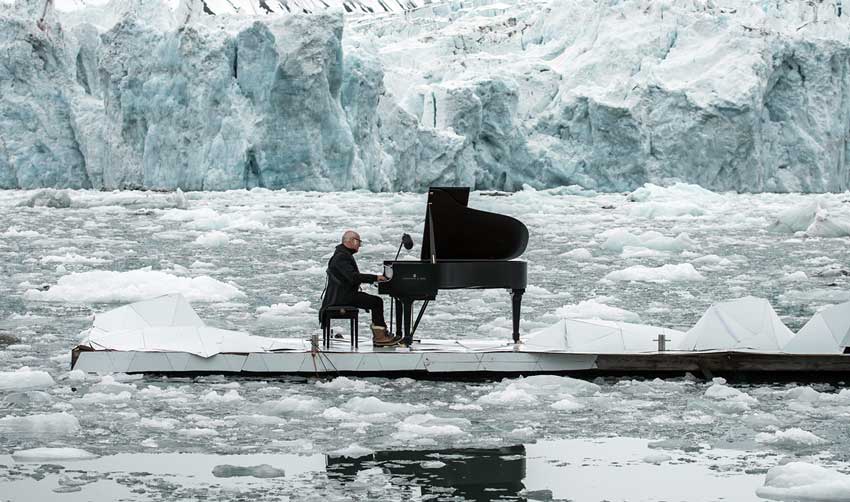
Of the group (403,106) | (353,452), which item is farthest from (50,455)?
(403,106)

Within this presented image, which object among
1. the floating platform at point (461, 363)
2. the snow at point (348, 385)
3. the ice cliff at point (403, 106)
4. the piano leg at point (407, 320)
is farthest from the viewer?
the ice cliff at point (403, 106)

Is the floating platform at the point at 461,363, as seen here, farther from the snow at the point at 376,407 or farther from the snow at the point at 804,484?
the snow at the point at 804,484

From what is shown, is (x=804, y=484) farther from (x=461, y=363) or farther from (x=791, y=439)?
(x=461, y=363)

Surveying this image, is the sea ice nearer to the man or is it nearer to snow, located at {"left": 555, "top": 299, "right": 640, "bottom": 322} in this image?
the man

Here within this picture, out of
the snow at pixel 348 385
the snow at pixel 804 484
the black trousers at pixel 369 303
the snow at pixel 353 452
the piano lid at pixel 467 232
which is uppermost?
the piano lid at pixel 467 232

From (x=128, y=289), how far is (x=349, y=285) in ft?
22.5

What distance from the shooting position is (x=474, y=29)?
8050 cm

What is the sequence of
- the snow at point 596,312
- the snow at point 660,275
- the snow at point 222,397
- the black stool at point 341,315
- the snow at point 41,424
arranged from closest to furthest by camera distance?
the snow at point 41,424 → the snow at point 222,397 → the black stool at point 341,315 → the snow at point 596,312 → the snow at point 660,275

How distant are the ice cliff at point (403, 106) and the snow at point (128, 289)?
98.9 ft

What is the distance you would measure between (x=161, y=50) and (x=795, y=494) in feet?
145

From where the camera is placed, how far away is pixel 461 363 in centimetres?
861

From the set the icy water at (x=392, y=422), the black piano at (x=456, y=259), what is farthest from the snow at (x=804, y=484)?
the black piano at (x=456, y=259)

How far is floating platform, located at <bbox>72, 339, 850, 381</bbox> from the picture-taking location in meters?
8.59

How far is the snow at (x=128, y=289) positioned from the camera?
14.5 m
